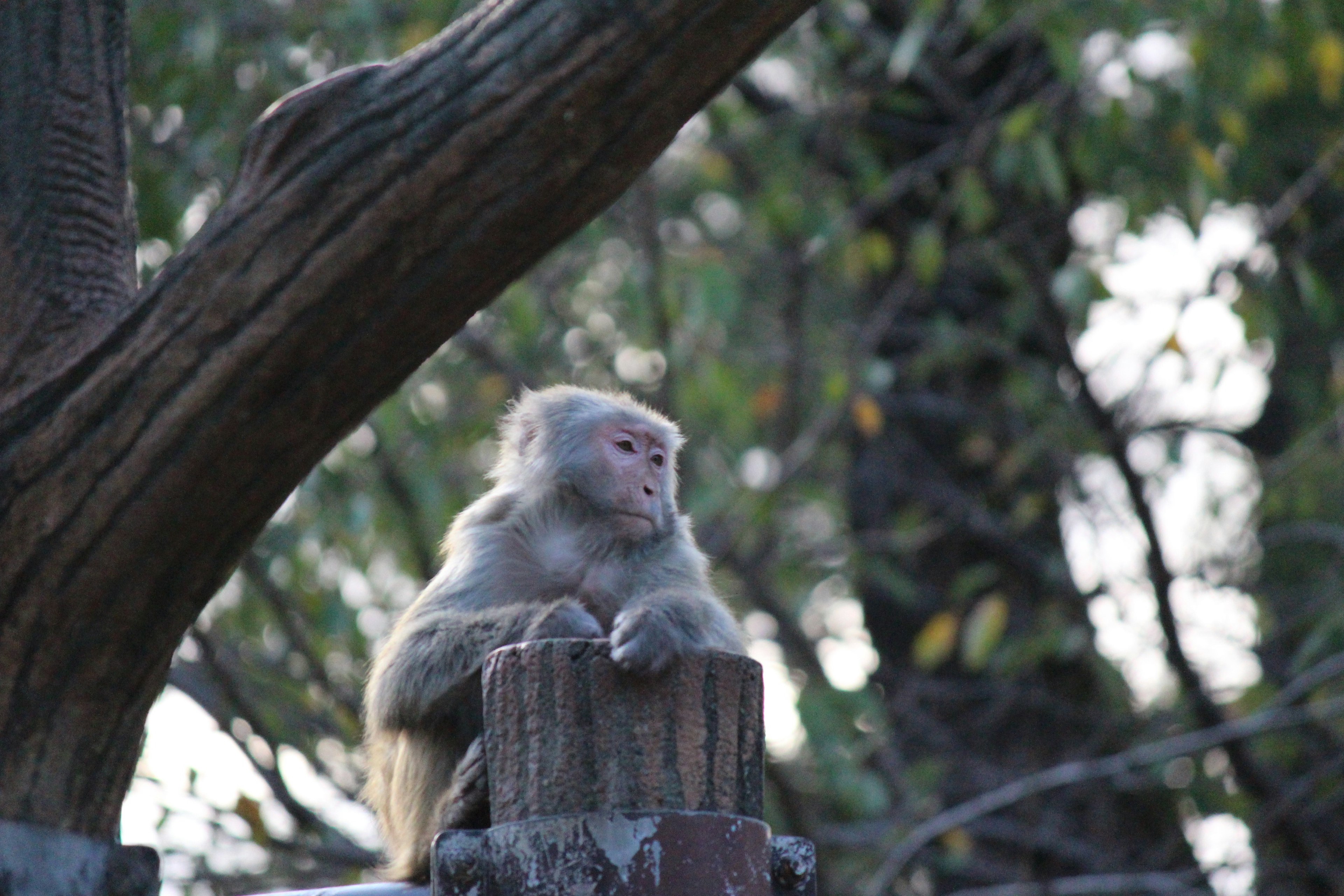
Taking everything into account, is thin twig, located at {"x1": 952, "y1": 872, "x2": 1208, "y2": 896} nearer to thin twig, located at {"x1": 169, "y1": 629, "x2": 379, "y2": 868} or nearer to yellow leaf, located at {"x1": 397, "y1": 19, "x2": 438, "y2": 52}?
thin twig, located at {"x1": 169, "y1": 629, "x2": 379, "y2": 868}

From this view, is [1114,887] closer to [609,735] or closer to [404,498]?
[404,498]

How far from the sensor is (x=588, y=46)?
232 cm

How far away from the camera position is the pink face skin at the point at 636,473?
11.8ft

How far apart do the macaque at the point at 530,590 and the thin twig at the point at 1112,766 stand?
8.33 ft

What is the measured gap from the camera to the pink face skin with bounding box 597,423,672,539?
3.60 metres

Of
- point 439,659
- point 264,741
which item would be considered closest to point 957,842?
point 264,741

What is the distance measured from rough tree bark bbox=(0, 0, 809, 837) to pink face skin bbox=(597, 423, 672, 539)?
121 centimetres

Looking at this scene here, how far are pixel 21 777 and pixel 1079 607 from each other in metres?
5.26

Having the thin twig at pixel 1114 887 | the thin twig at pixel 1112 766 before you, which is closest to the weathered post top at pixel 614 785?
the thin twig at pixel 1112 766

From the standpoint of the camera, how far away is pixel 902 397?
8.34m

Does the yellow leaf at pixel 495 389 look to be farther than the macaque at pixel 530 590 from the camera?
Yes

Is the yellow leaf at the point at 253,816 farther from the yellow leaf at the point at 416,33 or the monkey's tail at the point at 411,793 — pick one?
the yellow leaf at the point at 416,33

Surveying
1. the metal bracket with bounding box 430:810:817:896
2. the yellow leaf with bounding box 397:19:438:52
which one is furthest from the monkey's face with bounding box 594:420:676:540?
the yellow leaf with bounding box 397:19:438:52

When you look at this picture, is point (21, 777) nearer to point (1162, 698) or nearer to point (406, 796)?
point (406, 796)
